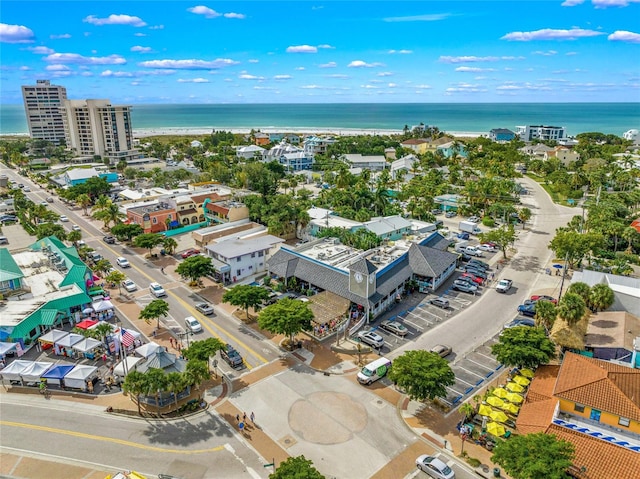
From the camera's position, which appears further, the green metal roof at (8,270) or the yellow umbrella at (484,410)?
the green metal roof at (8,270)

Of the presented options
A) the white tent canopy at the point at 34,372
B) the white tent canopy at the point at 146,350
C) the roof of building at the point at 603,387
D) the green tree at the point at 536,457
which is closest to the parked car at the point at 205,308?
the white tent canopy at the point at 146,350

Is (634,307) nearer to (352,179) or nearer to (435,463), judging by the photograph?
(435,463)

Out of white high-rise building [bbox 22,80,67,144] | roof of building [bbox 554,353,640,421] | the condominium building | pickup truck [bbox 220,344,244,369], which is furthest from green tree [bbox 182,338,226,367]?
the condominium building

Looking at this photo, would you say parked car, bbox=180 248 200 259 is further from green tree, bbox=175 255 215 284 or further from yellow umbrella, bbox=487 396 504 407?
yellow umbrella, bbox=487 396 504 407

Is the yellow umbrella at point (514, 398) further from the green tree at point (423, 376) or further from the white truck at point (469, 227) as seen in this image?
the white truck at point (469, 227)

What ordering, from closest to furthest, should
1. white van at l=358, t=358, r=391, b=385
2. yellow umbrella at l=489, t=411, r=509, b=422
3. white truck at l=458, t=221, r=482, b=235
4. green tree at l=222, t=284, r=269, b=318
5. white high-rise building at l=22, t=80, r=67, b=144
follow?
yellow umbrella at l=489, t=411, r=509, b=422 < white van at l=358, t=358, r=391, b=385 < green tree at l=222, t=284, r=269, b=318 < white truck at l=458, t=221, r=482, b=235 < white high-rise building at l=22, t=80, r=67, b=144

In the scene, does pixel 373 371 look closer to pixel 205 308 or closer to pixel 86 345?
pixel 205 308

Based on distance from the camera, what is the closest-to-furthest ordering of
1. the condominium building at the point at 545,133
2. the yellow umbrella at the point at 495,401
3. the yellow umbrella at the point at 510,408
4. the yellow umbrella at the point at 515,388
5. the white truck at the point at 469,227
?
the yellow umbrella at the point at 510,408 → the yellow umbrella at the point at 495,401 → the yellow umbrella at the point at 515,388 → the white truck at the point at 469,227 → the condominium building at the point at 545,133
